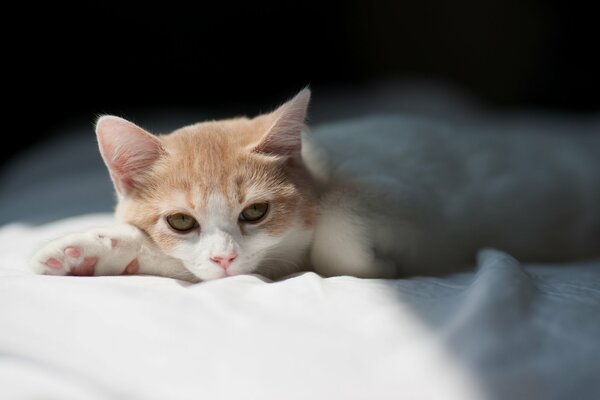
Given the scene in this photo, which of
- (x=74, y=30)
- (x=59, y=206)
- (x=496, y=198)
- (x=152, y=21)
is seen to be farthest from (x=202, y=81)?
(x=496, y=198)

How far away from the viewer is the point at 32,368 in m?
0.91

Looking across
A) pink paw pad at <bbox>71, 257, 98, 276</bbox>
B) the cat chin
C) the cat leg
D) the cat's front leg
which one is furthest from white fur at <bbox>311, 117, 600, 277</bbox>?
pink paw pad at <bbox>71, 257, 98, 276</bbox>

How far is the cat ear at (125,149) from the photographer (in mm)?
1359

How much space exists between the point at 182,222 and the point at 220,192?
11cm

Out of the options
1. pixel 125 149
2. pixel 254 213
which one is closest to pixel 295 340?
pixel 254 213

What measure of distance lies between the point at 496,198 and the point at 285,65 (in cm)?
303

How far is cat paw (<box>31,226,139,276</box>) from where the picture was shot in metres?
1.26

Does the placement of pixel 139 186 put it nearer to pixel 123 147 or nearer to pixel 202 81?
pixel 123 147

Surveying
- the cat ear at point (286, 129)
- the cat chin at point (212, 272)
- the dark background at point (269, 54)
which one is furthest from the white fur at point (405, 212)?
the dark background at point (269, 54)

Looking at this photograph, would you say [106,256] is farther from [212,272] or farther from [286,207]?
[286,207]

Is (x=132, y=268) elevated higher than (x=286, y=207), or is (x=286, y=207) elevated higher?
(x=286, y=207)

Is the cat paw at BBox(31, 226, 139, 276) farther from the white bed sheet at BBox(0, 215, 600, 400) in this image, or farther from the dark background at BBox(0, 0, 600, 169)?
the dark background at BBox(0, 0, 600, 169)

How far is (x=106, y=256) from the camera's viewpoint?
1.30 meters

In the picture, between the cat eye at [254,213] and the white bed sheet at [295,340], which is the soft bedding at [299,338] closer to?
the white bed sheet at [295,340]
